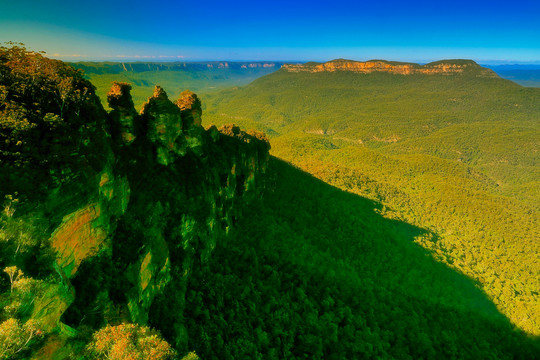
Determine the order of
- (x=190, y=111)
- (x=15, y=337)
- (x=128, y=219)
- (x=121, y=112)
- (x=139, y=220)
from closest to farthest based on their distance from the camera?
1. (x=15, y=337)
2. (x=128, y=219)
3. (x=139, y=220)
4. (x=121, y=112)
5. (x=190, y=111)

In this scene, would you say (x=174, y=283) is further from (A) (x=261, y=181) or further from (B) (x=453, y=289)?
(B) (x=453, y=289)

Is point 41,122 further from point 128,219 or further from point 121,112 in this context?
point 128,219

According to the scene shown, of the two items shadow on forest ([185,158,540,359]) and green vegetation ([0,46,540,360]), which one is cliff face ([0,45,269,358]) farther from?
shadow on forest ([185,158,540,359])

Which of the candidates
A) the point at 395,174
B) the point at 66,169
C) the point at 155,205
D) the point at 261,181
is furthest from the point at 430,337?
the point at 395,174

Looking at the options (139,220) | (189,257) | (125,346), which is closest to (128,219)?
(139,220)

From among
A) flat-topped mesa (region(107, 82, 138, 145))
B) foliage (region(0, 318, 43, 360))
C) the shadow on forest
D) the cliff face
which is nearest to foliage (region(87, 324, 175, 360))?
the cliff face

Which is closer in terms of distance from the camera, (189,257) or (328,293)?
(189,257)

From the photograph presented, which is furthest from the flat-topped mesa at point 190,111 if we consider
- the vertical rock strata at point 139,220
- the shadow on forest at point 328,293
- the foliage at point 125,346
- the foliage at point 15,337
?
the foliage at point 15,337
